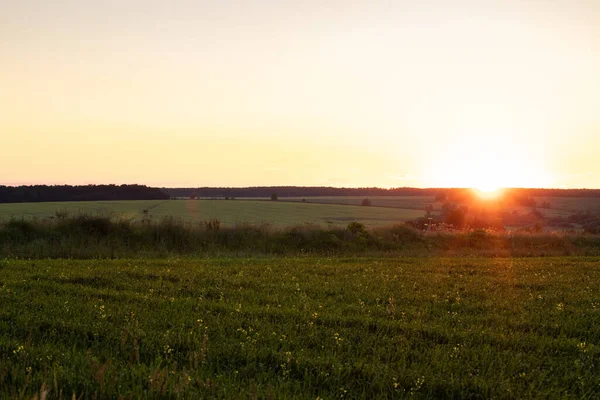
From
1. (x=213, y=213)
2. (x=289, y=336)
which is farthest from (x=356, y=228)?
(x=213, y=213)

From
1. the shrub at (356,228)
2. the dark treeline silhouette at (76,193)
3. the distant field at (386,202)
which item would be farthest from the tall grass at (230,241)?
the dark treeline silhouette at (76,193)

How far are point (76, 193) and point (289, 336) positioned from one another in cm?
8364

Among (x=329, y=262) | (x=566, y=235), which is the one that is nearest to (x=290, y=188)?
(x=566, y=235)

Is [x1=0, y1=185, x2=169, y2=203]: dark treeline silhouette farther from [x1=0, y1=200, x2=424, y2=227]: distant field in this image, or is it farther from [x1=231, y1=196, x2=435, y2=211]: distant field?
[x1=231, y1=196, x2=435, y2=211]: distant field

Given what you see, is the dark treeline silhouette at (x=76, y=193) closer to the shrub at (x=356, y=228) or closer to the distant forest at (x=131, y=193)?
the distant forest at (x=131, y=193)

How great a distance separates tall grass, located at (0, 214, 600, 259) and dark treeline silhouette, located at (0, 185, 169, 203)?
5689cm

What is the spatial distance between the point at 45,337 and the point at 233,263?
942 cm

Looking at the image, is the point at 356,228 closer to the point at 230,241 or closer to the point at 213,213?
the point at 230,241

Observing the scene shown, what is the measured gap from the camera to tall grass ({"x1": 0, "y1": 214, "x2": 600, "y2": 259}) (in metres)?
20.8

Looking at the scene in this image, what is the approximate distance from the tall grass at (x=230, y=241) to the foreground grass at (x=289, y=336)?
26.3 ft

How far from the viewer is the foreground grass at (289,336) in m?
5.53

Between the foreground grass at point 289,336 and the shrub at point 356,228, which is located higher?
the shrub at point 356,228

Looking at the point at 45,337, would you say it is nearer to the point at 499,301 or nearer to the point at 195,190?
the point at 499,301

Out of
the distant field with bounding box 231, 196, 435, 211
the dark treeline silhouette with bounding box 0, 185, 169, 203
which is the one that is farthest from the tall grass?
the dark treeline silhouette with bounding box 0, 185, 169, 203
